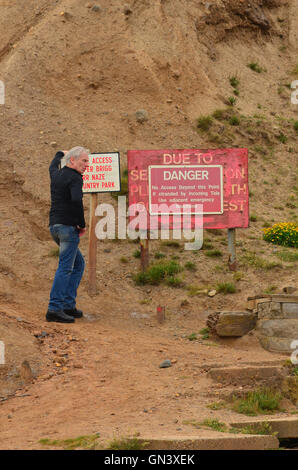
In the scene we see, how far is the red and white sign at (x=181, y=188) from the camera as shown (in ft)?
38.0

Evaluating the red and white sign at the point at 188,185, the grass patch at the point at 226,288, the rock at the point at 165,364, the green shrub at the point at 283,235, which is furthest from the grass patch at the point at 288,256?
the rock at the point at 165,364

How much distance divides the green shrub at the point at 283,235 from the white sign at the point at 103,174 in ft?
14.5

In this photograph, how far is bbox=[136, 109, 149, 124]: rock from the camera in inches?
681

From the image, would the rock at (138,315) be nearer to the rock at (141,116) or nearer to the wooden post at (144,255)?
the wooden post at (144,255)

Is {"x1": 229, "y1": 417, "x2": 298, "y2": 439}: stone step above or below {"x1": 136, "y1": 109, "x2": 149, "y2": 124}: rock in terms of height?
below

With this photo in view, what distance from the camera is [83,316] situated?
393 inches

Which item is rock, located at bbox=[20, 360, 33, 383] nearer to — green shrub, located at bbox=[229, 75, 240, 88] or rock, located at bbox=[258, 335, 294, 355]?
rock, located at bbox=[258, 335, 294, 355]

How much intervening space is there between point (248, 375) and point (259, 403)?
553 millimetres

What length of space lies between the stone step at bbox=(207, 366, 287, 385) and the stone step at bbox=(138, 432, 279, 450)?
5.54 feet

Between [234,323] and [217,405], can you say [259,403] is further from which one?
[234,323]

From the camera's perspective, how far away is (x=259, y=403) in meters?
6.34

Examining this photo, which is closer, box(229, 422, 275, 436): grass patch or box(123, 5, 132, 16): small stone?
box(229, 422, 275, 436): grass patch

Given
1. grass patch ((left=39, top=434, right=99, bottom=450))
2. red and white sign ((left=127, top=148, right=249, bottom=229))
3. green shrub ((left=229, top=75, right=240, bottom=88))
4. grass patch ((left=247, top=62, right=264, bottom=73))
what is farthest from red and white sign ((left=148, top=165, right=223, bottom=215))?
grass patch ((left=247, top=62, right=264, bottom=73))

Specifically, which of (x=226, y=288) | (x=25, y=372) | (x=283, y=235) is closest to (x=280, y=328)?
(x=226, y=288)
